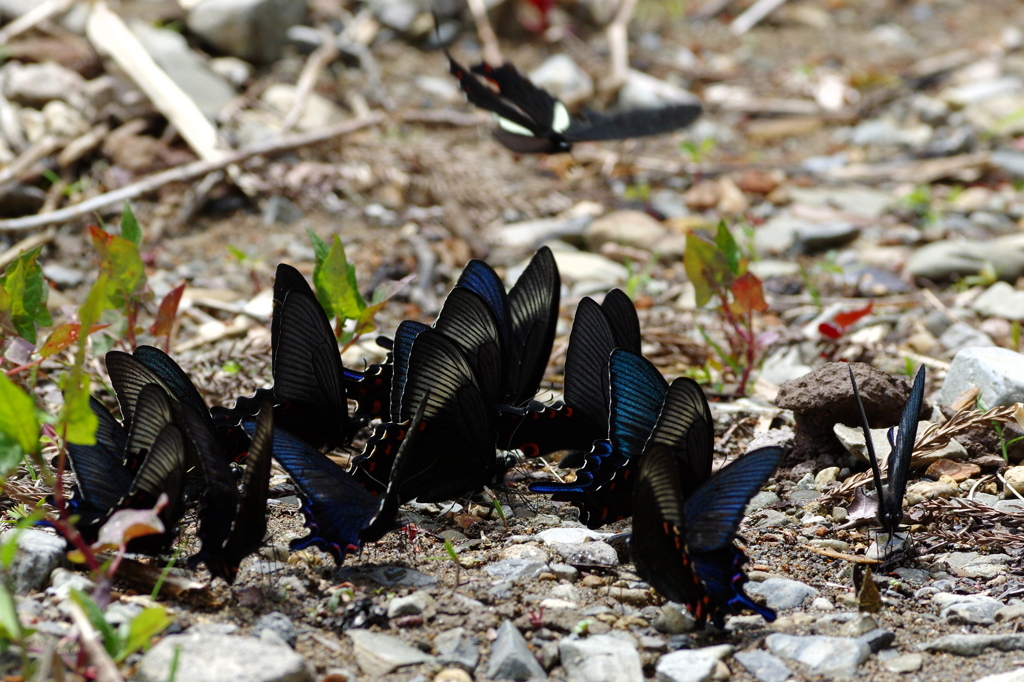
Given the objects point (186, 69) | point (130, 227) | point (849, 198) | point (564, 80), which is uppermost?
point (186, 69)

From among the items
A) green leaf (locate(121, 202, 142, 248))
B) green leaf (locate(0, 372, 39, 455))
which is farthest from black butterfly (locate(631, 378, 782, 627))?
green leaf (locate(121, 202, 142, 248))

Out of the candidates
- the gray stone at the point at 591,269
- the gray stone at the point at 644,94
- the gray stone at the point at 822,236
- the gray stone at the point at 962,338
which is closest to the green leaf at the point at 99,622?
the gray stone at the point at 591,269

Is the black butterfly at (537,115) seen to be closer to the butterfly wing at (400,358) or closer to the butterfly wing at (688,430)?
the butterfly wing at (400,358)

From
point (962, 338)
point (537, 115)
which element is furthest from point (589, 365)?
point (962, 338)

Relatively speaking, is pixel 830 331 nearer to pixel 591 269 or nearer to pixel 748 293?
pixel 748 293

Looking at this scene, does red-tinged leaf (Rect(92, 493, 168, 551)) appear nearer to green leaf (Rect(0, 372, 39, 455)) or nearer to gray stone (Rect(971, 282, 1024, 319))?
green leaf (Rect(0, 372, 39, 455))

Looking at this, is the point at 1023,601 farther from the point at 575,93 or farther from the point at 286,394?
the point at 575,93

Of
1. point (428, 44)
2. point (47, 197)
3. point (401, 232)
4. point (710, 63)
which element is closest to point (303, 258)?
point (401, 232)
